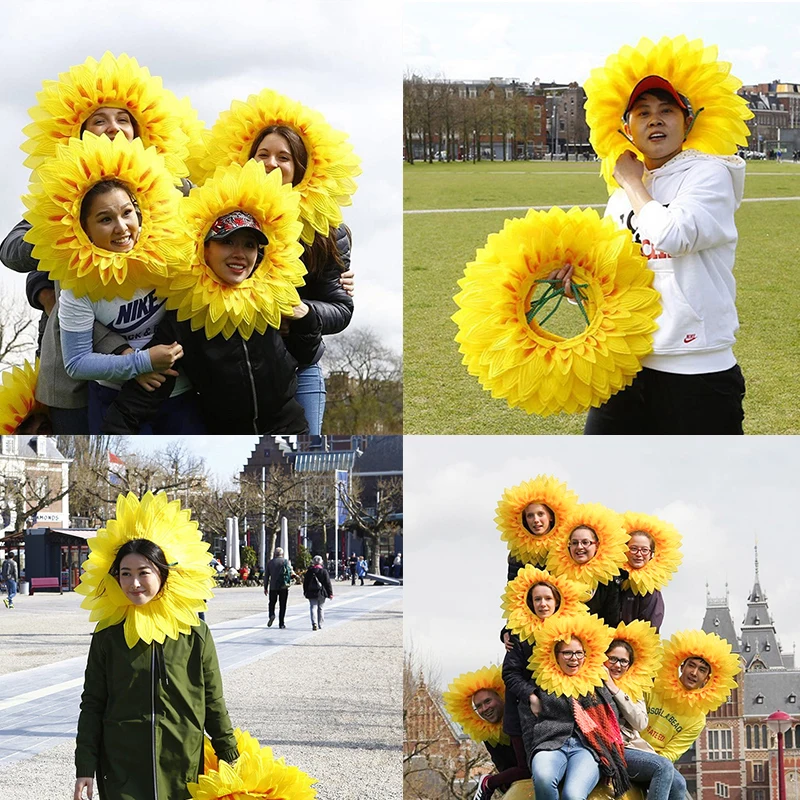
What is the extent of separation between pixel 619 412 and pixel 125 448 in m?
1.55

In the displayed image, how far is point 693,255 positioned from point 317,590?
168cm

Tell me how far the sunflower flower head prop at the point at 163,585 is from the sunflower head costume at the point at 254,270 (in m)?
0.55

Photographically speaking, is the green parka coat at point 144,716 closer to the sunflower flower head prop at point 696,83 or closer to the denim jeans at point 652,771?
the denim jeans at point 652,771

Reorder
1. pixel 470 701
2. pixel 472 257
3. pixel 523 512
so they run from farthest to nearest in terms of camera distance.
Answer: pixel 472 257 → pixel 470 701 → pixel 523 512

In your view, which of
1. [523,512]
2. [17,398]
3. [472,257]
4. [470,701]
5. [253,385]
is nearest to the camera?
[253,385]

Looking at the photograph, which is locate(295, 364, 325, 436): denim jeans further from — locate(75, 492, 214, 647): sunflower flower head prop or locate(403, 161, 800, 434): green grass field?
locate(403, 161, 800, 434): green grass field

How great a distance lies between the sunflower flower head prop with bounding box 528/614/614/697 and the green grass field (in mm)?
990

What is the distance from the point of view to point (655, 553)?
375 cm

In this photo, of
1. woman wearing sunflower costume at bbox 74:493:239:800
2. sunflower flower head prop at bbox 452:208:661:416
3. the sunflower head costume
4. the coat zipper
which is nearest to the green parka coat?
woman wearing sunflower costume at bbox 74:493:239:800

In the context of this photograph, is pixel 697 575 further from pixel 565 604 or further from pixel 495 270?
pixel 495 270

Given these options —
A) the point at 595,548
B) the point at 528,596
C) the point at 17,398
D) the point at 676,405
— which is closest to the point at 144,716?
the point at 17,398

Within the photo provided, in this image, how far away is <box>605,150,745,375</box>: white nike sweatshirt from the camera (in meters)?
3.18

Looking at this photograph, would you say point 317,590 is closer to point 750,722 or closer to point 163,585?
point 163,585

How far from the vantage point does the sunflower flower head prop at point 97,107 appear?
3326 mm
